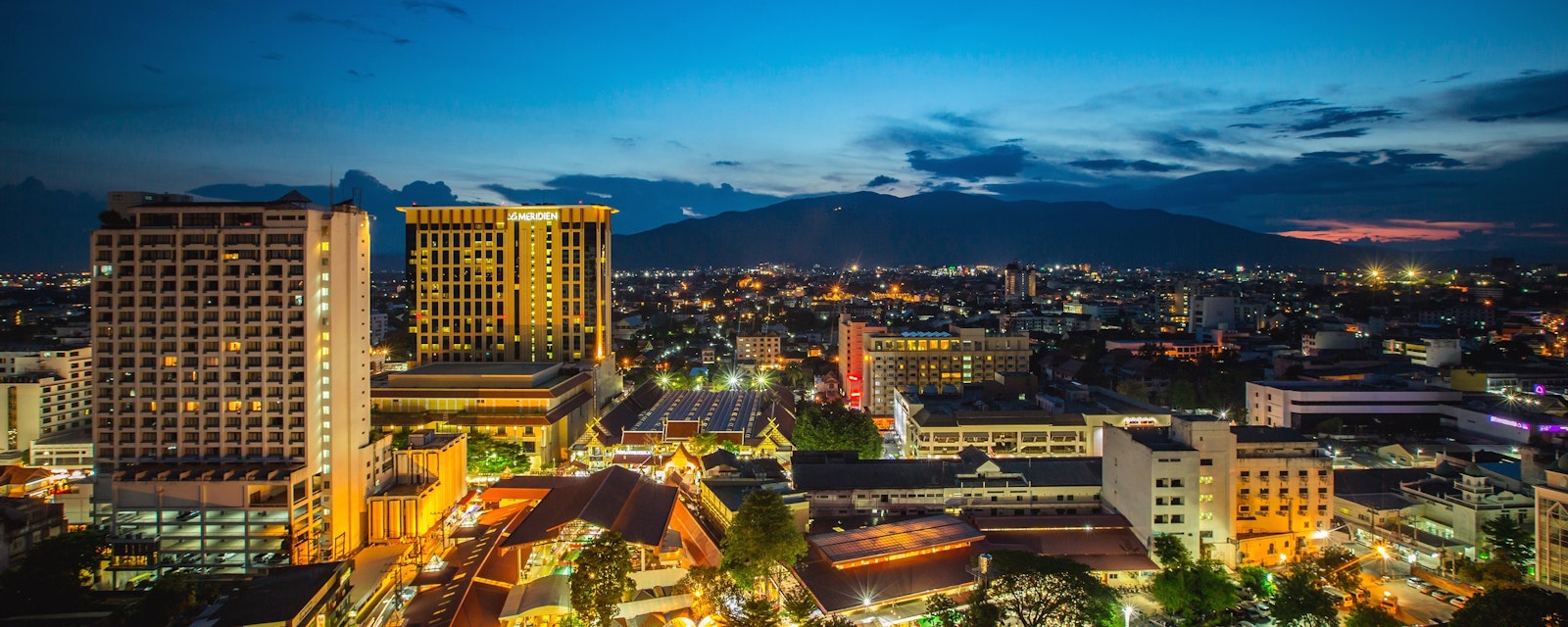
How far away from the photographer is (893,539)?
21.6m

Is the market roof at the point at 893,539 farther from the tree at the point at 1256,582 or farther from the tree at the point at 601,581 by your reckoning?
the tree at the point at 1256,582

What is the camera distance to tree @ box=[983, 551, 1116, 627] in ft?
56.5

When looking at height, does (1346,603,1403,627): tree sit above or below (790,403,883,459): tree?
below

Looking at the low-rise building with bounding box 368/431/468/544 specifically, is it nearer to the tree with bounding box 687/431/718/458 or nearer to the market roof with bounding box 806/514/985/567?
the tree with bounding box 687/431/718/458

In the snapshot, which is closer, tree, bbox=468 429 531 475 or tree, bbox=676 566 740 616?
tree, bbox=676 566 740 616

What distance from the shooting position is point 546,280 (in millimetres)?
44000

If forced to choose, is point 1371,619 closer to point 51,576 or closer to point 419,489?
point 419,489

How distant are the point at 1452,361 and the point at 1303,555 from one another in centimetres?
3859

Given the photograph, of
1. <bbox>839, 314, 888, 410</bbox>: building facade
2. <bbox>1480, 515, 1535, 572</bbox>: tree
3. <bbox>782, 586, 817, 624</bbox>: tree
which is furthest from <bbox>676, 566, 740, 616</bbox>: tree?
<bbox>839, 314, 888, 410</bbox>: building facade

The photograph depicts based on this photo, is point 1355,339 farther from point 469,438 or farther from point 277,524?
point 277,524

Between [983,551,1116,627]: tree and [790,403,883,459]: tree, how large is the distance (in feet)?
47.6

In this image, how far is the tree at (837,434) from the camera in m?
33.7

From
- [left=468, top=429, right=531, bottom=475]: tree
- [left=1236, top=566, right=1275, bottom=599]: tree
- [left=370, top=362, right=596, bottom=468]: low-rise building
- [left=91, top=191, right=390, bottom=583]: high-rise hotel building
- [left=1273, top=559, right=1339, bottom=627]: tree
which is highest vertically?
[left=91, top=191, right=390, bottom=583]: high-rise hotel building

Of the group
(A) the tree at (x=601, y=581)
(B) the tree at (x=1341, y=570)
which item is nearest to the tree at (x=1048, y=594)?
(B) the tree at (x=1341, y=570)
